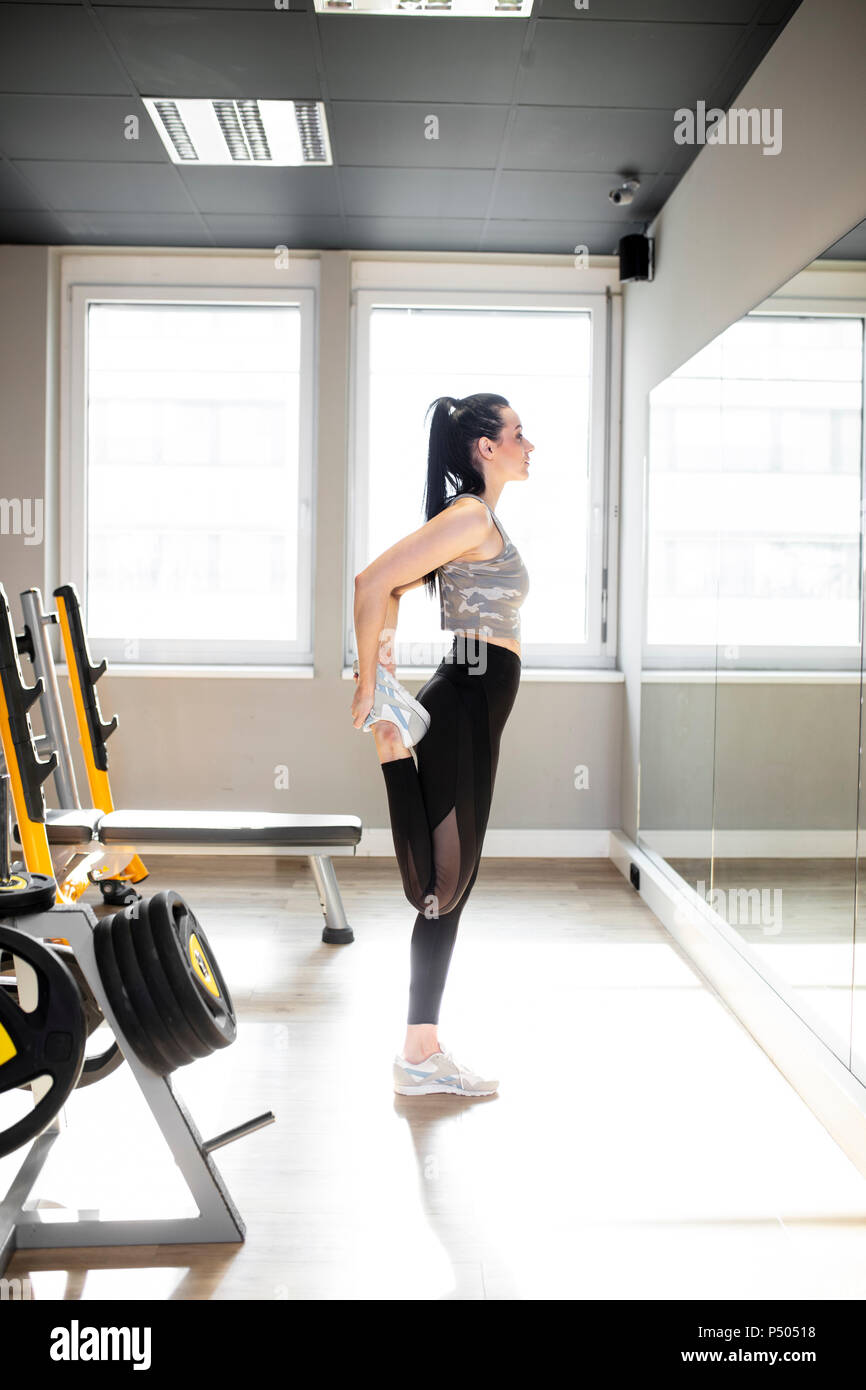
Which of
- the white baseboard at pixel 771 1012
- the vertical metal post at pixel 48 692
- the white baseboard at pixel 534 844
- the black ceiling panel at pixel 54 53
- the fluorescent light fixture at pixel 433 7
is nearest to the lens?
the white baseboard at pixel 771 1012

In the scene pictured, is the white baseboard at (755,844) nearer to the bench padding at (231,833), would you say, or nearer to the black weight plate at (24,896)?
the bench padding at (231,833)

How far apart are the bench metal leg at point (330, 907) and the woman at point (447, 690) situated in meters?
1.14

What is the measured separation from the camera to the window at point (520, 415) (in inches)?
194

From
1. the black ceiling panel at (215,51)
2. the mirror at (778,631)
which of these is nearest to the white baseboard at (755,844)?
the mirror at (778,631)

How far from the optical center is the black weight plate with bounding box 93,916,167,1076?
1.65m

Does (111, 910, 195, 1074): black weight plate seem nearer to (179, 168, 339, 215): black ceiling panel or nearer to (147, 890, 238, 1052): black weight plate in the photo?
(147, 890, 238, 1052): black weight plate

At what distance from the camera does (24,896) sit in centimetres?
166

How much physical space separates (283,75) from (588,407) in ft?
7.29

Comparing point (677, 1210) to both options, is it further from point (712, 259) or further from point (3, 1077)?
point (712, 259)

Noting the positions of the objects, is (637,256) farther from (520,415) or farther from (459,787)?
(459,787)

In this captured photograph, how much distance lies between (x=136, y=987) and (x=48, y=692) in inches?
93.8

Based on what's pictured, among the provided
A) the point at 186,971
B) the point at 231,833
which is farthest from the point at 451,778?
the point at 231,833

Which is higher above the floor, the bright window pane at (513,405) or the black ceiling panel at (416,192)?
the black ceiling panel at (416,192)
